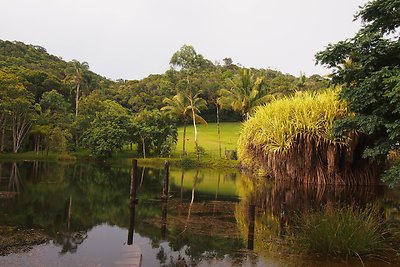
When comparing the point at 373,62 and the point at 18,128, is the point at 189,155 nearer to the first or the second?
the point at 18,128

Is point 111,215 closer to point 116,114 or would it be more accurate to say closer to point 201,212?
point 201,212

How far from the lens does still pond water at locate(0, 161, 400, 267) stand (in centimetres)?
970

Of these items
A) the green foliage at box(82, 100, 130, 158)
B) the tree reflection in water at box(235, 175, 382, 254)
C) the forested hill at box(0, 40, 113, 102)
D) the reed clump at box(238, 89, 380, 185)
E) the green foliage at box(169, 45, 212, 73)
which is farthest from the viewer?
the green foliage at box(169, 45, 212, 73)

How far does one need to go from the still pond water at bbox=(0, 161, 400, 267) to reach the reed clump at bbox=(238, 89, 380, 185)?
61.4 inches

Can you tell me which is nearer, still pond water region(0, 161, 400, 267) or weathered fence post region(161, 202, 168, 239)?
still pond water region(0, 161, 400, 267)

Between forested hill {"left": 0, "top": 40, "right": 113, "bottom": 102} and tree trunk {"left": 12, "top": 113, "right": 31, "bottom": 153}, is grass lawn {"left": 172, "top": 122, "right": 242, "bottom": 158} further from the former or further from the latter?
forested hill {"left": 0, "top": 40, "right": 113, "bottom": 102}

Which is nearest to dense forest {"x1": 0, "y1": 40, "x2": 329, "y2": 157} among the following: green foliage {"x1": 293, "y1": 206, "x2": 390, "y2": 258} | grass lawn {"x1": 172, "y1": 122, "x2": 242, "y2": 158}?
grass lawn {"x1": 172, "y1": 122, "x2": 242, "y2": 158}

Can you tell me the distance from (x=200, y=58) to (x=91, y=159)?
45.2 meters

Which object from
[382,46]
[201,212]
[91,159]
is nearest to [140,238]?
[201,212]

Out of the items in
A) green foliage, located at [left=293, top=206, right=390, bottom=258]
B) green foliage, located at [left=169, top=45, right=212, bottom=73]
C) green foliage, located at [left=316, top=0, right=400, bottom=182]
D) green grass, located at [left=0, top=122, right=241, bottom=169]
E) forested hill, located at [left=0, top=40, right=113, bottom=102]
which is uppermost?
green foliage, located at [left=169, top=45, right=212, bottom=73]

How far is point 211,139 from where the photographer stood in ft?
193

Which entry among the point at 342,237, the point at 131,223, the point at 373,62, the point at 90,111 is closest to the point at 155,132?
the point at 90,111

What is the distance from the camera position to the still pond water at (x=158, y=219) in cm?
970

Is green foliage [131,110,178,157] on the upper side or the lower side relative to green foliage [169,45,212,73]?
lower
